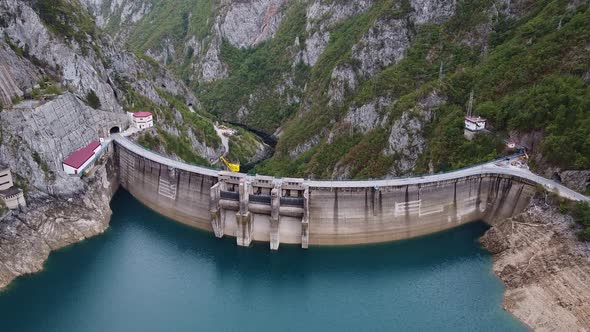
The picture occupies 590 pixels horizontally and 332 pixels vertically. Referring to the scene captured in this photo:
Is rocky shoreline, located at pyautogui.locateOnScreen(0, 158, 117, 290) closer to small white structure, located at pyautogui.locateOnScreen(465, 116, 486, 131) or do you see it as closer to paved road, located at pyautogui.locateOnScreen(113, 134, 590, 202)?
paved road, located at pyautogui.locateOnScreen(113, 134, 590, 202)

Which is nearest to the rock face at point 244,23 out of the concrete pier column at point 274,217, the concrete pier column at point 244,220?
the concrete pier column at point 244,220

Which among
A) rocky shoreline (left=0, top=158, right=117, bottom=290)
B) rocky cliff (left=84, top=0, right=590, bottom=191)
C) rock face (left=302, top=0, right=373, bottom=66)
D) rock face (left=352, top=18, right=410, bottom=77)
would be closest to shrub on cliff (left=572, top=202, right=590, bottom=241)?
rocky cliff (left=84, top=0, right=590, bottom=191)

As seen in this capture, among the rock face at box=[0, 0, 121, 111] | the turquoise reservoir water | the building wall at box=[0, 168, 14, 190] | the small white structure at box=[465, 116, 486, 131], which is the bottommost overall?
the turquoise reservoir water

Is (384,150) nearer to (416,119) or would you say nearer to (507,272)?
(416,119)

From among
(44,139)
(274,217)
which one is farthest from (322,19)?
(44,139)

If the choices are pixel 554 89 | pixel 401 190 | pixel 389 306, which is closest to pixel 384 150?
pixel 401 190

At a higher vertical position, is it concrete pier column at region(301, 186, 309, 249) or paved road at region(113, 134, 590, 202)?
paved road at region(113, 134, 590, 202)

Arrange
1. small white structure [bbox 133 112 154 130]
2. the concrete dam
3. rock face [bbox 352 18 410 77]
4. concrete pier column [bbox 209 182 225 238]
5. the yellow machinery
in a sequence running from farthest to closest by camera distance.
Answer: rock face [bbox 352 18 410 77]
the yellow machinery
small white structure [bbox 133 112 154 130]
concrete pier column [bbox 209 182 225 238]
the concrete dam
